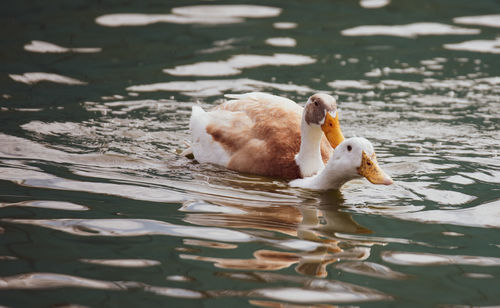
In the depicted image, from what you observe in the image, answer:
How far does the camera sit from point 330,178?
23.2ft

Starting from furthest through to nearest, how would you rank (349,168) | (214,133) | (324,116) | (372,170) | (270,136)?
1. (214,133)
2. (270,136)
3. (324,116)
4. (349,168)
5. (372,170)

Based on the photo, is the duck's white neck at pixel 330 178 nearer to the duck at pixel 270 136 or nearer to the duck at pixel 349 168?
the duck at pixel 349 168

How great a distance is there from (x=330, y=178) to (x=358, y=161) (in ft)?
1.50

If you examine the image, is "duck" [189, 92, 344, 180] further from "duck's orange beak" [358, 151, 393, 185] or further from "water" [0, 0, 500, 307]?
"duck's orange beak" [358, 151, 393, 185]

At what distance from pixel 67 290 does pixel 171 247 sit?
951 mm

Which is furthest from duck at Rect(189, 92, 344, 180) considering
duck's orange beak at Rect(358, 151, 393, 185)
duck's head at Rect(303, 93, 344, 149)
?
duck's orange beak at Rect(358, 151, 393, 185)

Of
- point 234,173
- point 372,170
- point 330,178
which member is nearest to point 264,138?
point 234,173

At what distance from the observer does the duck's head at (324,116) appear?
7.31 metres

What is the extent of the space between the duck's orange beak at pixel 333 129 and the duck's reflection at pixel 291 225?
540mm

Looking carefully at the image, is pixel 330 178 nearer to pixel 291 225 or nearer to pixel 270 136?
pixel 270 136

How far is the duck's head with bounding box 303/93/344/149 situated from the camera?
7309 millimetres

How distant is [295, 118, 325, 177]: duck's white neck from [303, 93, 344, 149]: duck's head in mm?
68

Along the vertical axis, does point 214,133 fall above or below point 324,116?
below

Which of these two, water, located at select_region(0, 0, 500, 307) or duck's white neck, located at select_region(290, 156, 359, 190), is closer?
water, located at select_region(0, 0, 500, 307)
